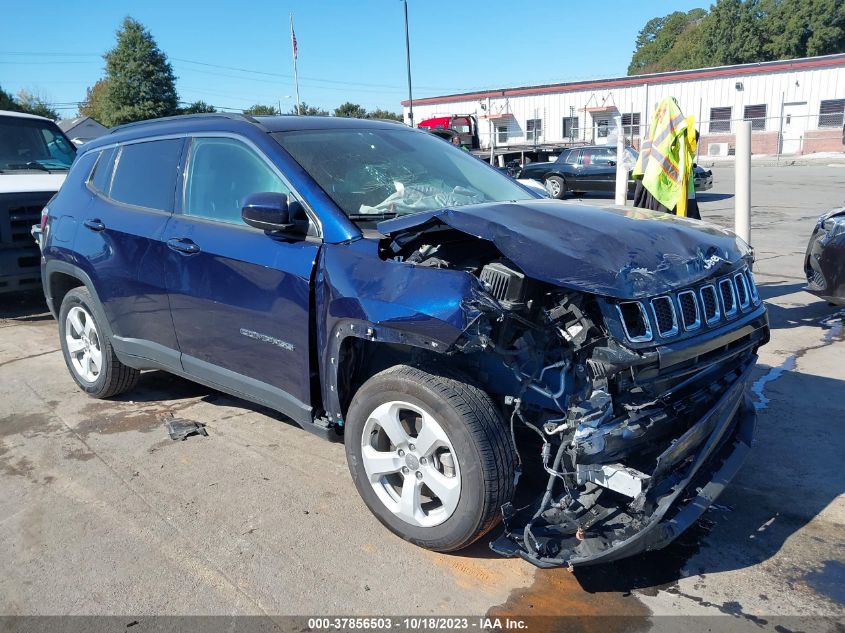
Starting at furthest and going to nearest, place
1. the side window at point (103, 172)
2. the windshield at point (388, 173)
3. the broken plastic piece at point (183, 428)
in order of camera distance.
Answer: the side window at point (103, 172) < the broken plastic piece at point (183, 428) < the windshield at point (388, 173)

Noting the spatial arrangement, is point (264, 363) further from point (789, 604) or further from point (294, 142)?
point (789, 604)

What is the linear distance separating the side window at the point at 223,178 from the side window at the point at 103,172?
1057 millimetres

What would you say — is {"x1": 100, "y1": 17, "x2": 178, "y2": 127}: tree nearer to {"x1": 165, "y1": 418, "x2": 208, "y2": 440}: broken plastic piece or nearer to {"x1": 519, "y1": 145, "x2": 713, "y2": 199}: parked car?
{"x1": 519, "y1": 145, "x2": 713, "y2": 199}: parked car

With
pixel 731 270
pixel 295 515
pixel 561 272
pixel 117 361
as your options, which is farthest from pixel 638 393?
pixel 117 361

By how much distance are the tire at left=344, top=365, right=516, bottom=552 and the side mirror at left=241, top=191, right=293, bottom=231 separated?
2.97ft

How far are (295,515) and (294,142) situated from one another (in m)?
1.99

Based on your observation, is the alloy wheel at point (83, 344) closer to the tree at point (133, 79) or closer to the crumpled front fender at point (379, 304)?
the crumpled front fender at point (379, 304)

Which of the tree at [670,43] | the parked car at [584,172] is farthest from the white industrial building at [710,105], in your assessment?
the tree at [670,43]

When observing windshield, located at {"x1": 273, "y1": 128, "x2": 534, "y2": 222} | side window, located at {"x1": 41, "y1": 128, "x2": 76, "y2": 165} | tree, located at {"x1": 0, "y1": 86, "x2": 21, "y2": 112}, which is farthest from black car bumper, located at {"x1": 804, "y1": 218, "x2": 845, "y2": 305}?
tree, located at {"x1": 0, "y1": 86, "x2": 21, "y2": 112}

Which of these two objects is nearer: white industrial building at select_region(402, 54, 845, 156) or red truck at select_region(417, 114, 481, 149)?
red truck at select_region(417, 114, 481, 149)

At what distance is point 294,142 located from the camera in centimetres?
369

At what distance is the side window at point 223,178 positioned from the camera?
11.9ft

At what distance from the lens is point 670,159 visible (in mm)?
6734

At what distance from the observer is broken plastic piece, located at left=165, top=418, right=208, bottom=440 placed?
4.34 metres
